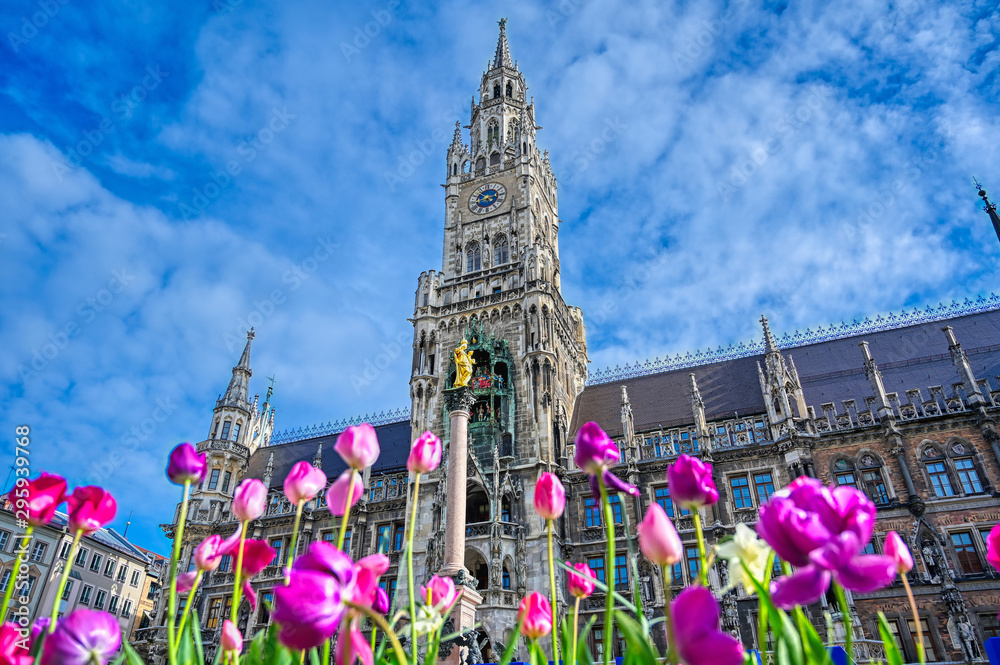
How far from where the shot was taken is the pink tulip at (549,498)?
3.20 meters

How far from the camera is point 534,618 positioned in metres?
3.38

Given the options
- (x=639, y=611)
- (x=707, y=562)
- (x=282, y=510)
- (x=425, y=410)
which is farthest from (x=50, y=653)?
(x=282, y=510)

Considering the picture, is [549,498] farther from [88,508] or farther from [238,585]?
[88,508]

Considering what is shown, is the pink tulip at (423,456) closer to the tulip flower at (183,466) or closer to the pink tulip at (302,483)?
the pink tulip at (302,483)

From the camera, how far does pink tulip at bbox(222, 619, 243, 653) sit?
282 centimetres

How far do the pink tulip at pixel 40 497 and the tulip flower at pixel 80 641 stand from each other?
0.80 metres

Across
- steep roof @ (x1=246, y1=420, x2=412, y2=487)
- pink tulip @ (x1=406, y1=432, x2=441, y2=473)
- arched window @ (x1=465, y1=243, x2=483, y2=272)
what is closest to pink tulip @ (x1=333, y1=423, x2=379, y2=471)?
pink tulip @ (x1=406, y1=432, x2=441, y2=473)

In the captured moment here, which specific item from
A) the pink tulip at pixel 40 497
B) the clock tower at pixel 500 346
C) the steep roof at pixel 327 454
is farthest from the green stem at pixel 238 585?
the steep roof at pixel 327 454

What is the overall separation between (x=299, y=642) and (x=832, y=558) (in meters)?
1.42

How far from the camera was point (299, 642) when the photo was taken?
176 cm

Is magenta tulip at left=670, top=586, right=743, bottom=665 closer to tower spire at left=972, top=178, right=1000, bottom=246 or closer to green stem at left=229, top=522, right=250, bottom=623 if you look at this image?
green stem at left=229, top=522, right=250, bottom=623

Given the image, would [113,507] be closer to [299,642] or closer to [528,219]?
[299,642]

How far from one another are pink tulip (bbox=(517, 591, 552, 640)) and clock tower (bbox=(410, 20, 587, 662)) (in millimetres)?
19804

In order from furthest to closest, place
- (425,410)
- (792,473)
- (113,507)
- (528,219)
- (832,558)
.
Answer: (528,219)
(425,410)
(792,473)
(113,507)
(832,558)
